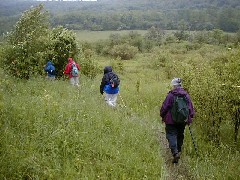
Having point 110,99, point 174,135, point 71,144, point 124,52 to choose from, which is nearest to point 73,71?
point 110,99

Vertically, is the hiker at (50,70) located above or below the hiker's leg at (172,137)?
below

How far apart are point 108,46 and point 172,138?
61773mm

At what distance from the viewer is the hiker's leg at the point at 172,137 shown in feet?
26.2

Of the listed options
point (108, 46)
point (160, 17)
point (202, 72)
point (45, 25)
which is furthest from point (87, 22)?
point (202, 72)

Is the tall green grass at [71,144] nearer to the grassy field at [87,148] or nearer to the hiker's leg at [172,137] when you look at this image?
the grassy field at [87,148]

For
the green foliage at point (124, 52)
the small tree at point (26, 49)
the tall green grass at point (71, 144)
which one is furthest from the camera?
the green foliage at point (124, 52)

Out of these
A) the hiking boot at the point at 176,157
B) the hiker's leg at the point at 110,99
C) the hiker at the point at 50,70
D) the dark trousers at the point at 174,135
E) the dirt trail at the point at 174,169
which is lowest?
the hiker at the point at 50,70

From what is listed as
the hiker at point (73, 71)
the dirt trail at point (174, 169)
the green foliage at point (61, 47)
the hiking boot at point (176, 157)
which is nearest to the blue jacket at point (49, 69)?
the hiker at point (73, 71)

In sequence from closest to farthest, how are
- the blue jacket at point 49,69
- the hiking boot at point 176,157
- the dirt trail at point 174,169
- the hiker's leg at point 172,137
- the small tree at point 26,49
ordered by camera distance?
the dirt trail at point 174,169, the hiking boot at point 176,157, the hiker's leg at point 172,137, the small tree at point 26,49, the blue jacket at point 49,69

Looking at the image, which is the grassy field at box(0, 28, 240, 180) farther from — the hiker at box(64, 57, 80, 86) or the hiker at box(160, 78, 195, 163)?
the hiker at box(64, 57, 80, 86)

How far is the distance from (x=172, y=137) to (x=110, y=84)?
4157 millimetres

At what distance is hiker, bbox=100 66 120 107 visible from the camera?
11517 millimetres

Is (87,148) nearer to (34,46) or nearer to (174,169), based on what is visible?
(174,169)

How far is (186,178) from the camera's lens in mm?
7359
